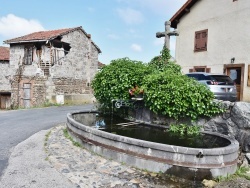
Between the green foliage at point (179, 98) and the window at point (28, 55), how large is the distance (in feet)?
53.5

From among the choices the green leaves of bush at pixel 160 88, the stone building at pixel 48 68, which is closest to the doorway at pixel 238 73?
the green leaves of bush at pixel 160 88

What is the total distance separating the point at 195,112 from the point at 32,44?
17.8 m

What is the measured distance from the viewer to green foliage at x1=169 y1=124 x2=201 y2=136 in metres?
6.68

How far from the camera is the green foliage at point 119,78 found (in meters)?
8.48

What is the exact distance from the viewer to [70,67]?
21922mm

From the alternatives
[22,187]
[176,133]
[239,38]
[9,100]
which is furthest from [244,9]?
[9,100]

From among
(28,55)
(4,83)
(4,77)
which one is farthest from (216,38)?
(4,83)

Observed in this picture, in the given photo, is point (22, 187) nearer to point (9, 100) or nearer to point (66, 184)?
point (66, 184)

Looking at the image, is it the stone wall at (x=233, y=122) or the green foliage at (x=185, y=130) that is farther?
the green foliage at (x=185, y=130)

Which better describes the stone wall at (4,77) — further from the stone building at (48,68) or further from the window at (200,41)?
the window at (200,41)

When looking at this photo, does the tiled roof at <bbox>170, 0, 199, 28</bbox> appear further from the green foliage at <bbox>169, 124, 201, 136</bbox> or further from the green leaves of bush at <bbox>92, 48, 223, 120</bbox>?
the green foliage at <bbox>169, 124, 201, 136</bbox>

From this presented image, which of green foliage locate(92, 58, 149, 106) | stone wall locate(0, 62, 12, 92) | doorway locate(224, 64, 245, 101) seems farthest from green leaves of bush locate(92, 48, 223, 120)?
stone wall locate(0, 62, 12, 92)

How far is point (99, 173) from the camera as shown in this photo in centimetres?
495

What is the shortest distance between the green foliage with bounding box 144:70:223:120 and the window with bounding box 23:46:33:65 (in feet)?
53.5
